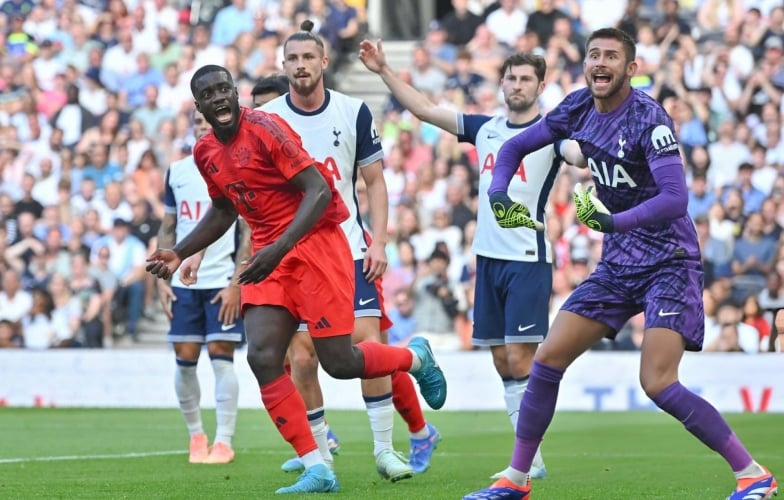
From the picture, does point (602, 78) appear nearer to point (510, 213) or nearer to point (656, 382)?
point (510, 213)

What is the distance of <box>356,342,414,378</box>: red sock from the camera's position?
8.66 metres

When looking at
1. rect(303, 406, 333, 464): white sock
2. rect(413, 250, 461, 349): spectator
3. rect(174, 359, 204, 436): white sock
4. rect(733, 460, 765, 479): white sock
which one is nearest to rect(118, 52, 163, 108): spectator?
rect(413, 250, 461, 349): spectator

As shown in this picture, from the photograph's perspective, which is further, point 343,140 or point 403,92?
point 403,92

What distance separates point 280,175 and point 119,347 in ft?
43.0

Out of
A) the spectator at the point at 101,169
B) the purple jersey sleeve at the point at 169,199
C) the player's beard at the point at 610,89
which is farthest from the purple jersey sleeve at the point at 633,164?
the spectator at the point at 101,169

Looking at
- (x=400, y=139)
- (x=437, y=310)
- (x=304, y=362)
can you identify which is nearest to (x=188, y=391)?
(x=304, y=362)

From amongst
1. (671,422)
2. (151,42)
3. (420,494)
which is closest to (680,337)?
(420,494)

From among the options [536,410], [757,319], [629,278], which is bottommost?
[757,319]

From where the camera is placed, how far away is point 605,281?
308 inches

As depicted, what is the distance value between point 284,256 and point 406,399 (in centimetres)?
223

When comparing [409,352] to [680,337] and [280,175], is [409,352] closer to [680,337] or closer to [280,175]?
[280,175]

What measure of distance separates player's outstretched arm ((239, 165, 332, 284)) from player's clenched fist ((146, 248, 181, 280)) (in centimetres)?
65

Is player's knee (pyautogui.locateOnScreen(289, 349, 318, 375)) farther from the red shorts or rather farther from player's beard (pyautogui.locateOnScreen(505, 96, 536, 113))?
player's beard (pyautogui.locateOnScreen(505, 96, 536, 113))

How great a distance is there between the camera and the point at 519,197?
1017 centimetres
